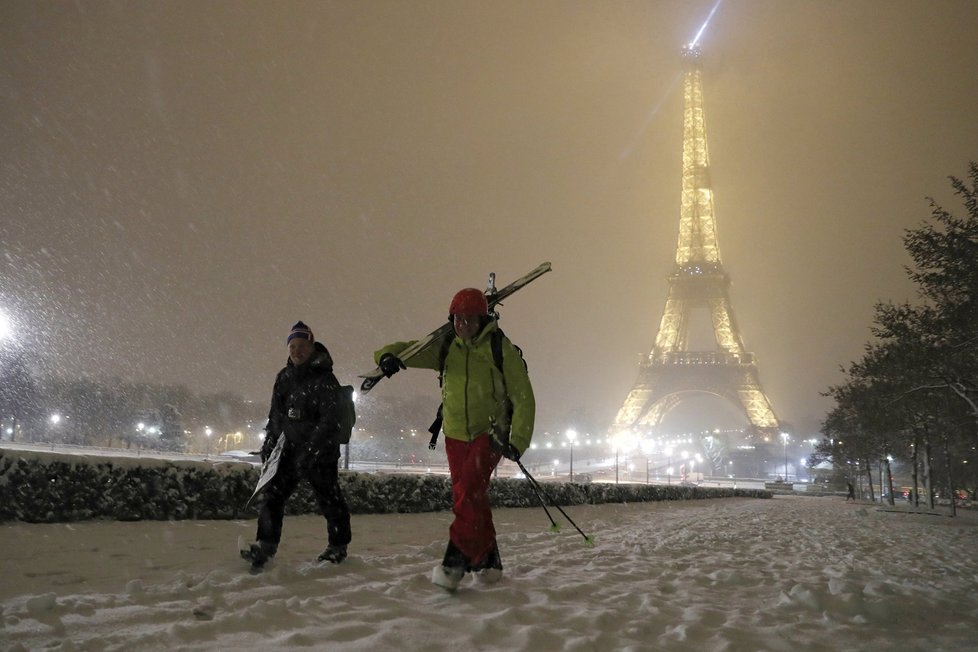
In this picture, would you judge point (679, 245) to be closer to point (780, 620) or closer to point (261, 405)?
point (261, 405)

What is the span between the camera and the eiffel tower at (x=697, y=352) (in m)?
69.4

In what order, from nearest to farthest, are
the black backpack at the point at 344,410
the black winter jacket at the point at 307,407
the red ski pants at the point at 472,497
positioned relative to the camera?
1. the red ski pants at the point at 472,497
2. the black winter jacket at the point at 307,407
3. the black backpack at the point at 344,410

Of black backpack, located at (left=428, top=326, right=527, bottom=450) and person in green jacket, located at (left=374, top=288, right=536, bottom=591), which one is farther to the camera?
black backpack, located at (left=428, top=326, right=527, bottom=450)

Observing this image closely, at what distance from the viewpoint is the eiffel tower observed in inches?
2731

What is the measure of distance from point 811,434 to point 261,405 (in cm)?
11627

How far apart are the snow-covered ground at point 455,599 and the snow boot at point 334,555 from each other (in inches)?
4.3

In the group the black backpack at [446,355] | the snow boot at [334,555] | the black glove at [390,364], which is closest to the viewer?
the black backpack at [446,355]

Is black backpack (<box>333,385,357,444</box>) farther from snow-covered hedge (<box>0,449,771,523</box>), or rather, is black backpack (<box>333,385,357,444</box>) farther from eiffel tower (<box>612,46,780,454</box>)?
eiffel tower (<box>612,46,780,454</box>)

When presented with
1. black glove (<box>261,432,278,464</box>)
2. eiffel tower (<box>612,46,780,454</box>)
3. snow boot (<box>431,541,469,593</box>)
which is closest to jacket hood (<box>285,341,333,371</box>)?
black glove (<box>261,432,278,464</box>)

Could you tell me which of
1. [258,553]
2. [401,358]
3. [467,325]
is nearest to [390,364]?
[401,358]

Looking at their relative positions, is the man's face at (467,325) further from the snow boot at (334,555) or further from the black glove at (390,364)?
the snow boot at (334,555)

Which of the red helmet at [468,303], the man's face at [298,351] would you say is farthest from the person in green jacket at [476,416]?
the man's face at [298,351]

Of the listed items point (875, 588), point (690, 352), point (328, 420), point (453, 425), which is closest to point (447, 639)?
point (453, 425)

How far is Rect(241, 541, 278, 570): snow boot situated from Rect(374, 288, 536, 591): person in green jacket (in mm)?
1262
